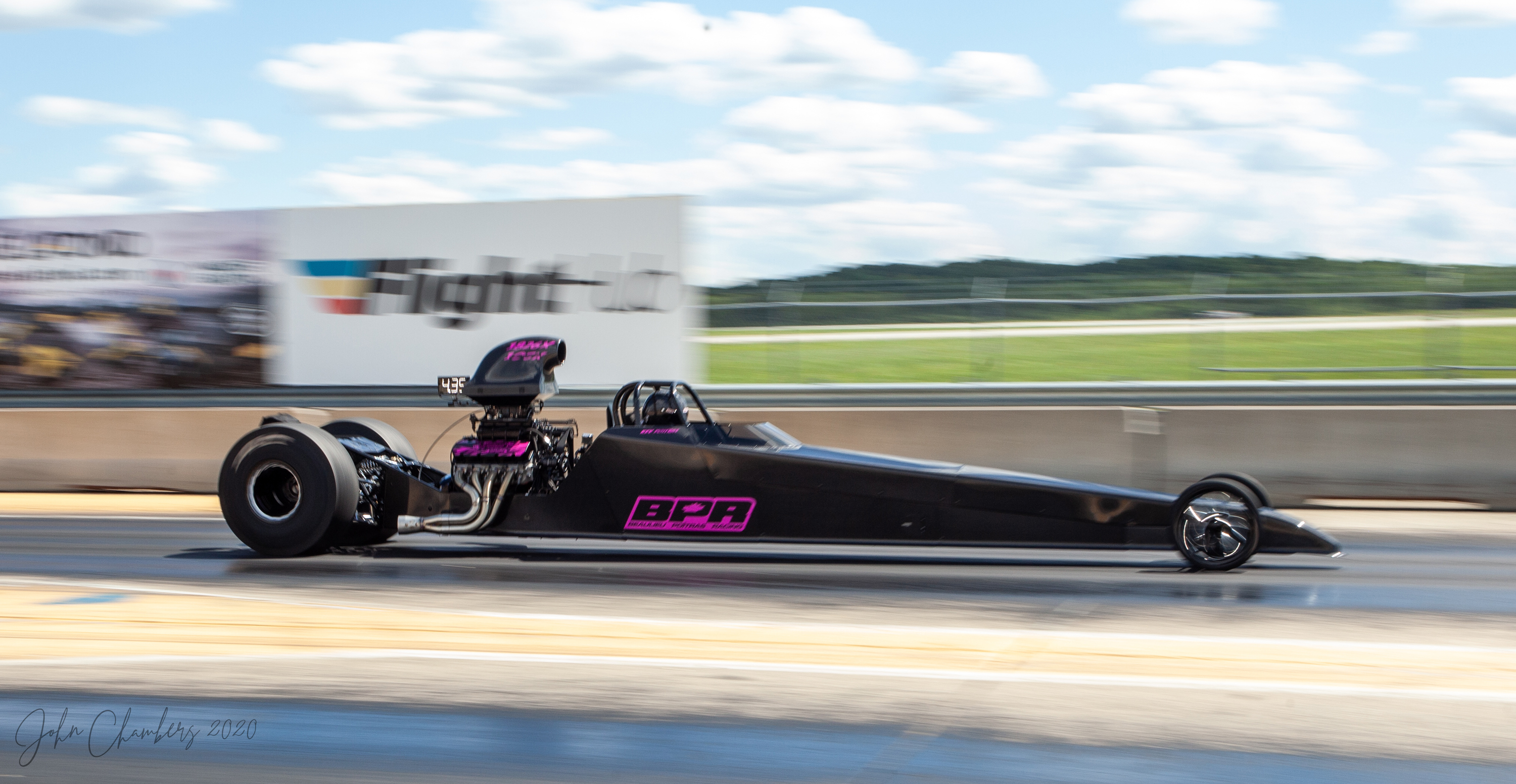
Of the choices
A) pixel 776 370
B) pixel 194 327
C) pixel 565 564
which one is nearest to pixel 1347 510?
pixel 776 370

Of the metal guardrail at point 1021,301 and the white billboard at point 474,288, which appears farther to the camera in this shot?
the white billboard at point 474,288

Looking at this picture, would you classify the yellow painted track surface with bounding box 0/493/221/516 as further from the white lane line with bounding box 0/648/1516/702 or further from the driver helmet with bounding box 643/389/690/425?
the white lane line with bounding box 0/648/1516/702

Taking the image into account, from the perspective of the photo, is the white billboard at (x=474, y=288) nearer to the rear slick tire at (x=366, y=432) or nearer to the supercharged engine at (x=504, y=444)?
the rear slick tire at (x=366, y=432)

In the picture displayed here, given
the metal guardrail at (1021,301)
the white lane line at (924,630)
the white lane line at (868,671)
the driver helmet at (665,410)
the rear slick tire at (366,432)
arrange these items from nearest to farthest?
the white lane line at (868,671)
the white lane line at (924,630)
the driver helmet at (665,410)
the rear slick tire at (366,432)
the metal guardrail at (1021,301)

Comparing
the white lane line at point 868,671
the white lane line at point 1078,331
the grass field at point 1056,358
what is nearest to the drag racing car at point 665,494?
the white lane line at point 868,671

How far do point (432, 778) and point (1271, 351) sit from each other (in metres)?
10.8

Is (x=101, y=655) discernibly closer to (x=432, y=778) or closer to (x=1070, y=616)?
(x=432, y=778)

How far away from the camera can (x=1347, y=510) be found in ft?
35.1

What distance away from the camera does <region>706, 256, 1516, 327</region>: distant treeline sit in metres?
13.2

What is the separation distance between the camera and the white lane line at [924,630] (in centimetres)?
568

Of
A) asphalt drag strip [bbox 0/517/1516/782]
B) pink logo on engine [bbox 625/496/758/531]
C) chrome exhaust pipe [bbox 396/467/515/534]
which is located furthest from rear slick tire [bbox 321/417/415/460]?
pink logo on engine [bbox 625/496/758/531]

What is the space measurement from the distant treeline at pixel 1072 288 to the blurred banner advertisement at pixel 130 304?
5.38m
